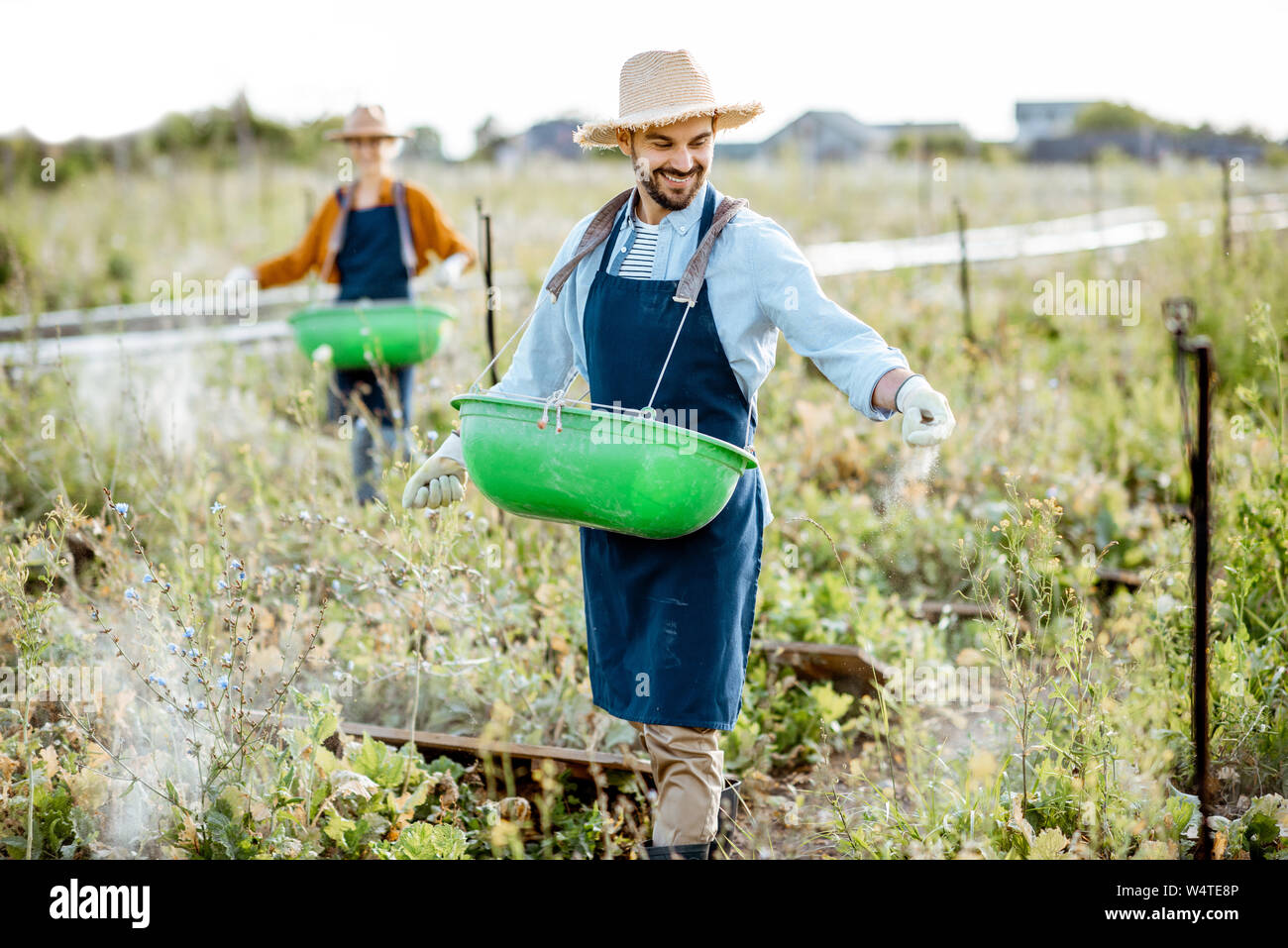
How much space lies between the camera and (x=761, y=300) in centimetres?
234

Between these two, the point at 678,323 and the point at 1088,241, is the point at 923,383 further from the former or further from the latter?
the point at 1088,241

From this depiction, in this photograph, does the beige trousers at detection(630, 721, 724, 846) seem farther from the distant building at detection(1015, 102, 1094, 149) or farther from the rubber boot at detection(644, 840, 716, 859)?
the distant building at detection(1015, 102, 1094, 149)

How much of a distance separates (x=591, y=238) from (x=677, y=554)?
0.71 m

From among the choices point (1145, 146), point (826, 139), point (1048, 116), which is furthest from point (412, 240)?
point (1048, 116)

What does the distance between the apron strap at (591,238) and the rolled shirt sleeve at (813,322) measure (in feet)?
1.14

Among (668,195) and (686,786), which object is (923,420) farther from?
(686,786)

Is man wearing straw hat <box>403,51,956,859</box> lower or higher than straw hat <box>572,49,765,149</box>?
lower

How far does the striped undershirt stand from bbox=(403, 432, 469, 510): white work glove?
521mm

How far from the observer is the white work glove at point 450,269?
4.51 metres

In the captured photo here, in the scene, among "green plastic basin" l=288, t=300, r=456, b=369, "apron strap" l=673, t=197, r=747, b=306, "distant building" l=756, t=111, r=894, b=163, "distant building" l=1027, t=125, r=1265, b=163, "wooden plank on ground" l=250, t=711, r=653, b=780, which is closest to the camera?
"apron strap" l=673, t=197, r=747, b=306

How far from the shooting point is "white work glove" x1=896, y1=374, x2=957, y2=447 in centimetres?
197

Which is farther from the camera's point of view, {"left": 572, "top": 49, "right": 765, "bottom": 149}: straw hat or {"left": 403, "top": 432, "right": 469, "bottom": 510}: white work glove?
{"left": 403, "top": 432, "right": 469, "bottom": 510}: white work glove

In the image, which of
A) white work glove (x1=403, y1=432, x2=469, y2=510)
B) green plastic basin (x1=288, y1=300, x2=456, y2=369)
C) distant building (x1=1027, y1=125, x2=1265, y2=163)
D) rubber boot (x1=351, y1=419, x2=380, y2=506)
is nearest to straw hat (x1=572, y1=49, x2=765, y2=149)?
white work glove (x1=403, y1=432, x2=469, y2=510)
